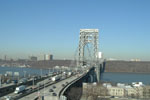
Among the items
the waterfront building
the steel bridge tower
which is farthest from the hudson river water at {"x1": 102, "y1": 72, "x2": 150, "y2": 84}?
the waterfront building

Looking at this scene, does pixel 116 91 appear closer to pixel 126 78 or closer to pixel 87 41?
pixel 87 41

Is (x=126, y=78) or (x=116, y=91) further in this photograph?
(x=126, y=78)

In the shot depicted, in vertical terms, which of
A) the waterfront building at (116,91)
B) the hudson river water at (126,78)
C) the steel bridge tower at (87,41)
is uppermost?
the steel bridge tower at (87,41)

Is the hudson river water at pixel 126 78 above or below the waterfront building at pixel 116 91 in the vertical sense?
below

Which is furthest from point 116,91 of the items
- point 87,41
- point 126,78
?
point 126,78

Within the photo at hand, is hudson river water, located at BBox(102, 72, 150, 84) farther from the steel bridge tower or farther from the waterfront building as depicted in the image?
the waterfront building

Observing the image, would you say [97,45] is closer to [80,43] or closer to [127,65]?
[80,43]

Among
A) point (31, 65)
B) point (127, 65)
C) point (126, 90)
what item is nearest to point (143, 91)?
point (126, 90)

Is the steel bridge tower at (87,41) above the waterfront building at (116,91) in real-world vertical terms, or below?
above

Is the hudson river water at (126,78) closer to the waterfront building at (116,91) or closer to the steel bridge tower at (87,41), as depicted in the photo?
the steel bridge tower at (87,41)

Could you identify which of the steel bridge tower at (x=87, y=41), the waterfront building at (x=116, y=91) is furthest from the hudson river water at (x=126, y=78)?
the waterfront building at (x=116, y=91)

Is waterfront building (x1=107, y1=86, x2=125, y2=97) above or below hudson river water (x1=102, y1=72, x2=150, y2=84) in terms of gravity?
above

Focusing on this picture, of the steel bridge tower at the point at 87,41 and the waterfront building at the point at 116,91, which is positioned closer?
the waterfront building at the point at 116,91
